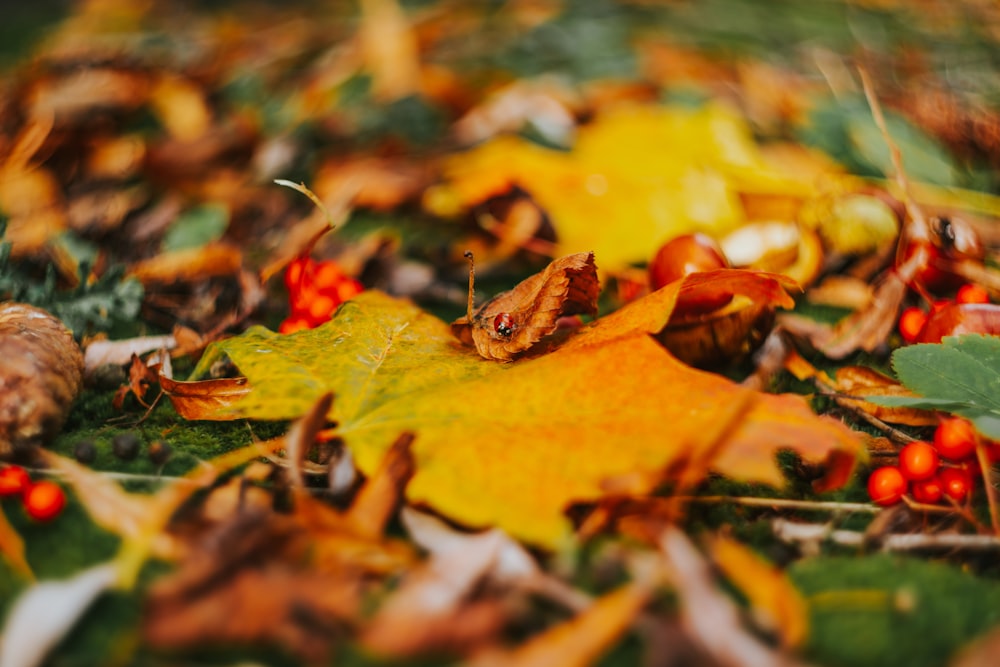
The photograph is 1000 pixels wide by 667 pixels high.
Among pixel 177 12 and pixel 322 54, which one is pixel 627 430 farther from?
pixel 177 12

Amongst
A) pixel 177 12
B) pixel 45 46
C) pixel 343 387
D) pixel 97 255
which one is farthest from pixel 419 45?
pixel 343 387

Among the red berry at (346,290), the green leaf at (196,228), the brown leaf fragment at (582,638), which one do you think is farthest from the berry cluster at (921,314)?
the green leaf at (196,228)

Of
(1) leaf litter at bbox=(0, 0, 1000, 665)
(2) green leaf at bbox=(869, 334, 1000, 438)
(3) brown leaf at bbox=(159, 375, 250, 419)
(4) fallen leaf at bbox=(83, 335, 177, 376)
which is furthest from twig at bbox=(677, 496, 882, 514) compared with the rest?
(4) fallen leaf at bbox=(83, 335, 177, 376)

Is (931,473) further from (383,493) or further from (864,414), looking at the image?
(383,493)

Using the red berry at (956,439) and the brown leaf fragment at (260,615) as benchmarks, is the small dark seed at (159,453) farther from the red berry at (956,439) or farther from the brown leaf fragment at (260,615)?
the red berry at (956,439)

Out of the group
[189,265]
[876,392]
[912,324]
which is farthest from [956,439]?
[189,265]

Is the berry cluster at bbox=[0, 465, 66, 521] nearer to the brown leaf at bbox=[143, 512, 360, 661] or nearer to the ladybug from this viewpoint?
the brown leaf at bbox=[143, 512, 360, 661]
